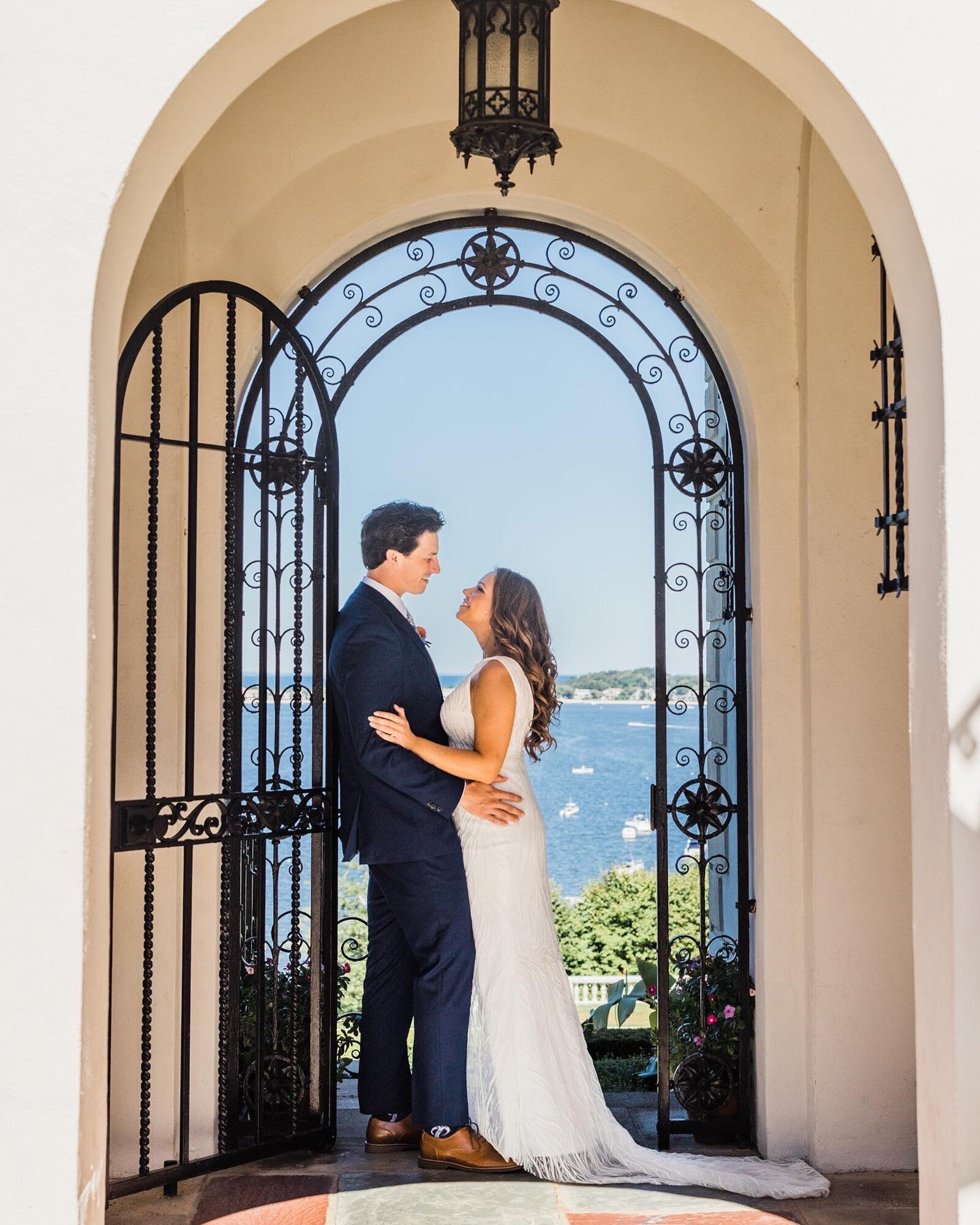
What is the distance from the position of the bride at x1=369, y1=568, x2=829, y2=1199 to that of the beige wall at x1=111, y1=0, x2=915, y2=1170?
1.46 feet

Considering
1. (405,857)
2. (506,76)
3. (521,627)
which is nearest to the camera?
(506,76)

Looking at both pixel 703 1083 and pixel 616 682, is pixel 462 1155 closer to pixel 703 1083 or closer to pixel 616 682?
pixel 703 1083

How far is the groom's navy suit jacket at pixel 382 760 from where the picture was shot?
156 inches

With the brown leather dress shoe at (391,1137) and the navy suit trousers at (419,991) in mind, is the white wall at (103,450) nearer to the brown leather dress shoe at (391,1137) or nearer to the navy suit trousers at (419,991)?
the navy suit trousers at (419,991)

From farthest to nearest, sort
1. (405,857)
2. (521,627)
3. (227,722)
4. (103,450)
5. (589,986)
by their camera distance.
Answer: (589,986), (521,627), (405,857), (227,722), (103,450)

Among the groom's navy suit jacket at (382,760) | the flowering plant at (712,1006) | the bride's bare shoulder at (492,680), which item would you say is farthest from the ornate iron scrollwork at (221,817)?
the flowering plant at (712,1006)

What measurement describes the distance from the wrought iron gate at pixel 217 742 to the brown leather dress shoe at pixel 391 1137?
15cm

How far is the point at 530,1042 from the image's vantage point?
3.94m

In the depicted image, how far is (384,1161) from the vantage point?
3961mm

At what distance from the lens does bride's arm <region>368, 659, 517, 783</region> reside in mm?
4020

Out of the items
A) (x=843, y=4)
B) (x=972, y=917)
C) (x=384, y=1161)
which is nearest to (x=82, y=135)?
(x=843, y=4)

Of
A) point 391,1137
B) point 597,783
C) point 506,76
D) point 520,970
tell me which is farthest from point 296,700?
point 597,783

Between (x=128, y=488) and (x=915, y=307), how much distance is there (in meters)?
2.33

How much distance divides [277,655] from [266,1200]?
1555 millimetres
